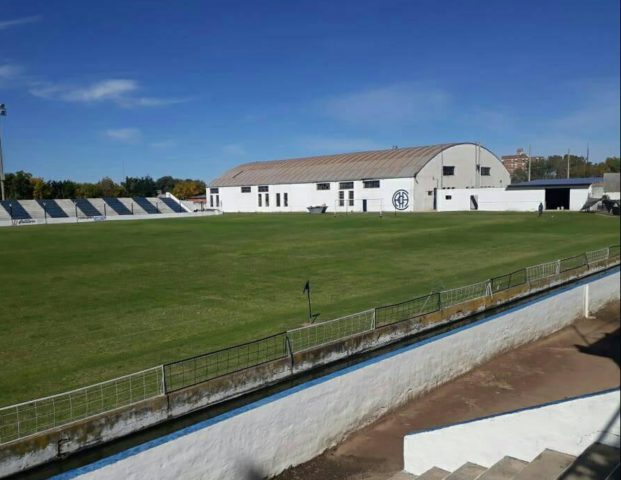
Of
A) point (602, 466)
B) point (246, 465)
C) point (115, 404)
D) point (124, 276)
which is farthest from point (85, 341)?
point (602, 466)

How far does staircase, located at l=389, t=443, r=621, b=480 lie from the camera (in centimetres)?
271

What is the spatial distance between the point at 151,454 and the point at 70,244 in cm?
2543

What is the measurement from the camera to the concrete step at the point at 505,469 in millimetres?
4965

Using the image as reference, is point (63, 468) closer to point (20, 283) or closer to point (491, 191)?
point (20, 283)

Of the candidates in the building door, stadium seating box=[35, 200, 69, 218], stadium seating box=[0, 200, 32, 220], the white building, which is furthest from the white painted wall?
stadium seating box=[0, 200, 32, 220]

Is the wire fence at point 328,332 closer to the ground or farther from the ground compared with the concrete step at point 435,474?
farther from the ground

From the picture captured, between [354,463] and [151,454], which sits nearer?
[151,454]

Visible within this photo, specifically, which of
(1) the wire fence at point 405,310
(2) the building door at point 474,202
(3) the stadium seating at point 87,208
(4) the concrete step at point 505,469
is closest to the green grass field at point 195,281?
(1) the wire fence at point 405,310

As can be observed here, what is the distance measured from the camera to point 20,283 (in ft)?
55.9

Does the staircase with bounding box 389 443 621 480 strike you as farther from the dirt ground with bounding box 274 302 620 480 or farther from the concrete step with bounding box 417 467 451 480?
the dirt ground with bounding box 274 302 620 480

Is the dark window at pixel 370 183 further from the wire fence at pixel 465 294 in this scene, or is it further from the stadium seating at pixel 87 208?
the wire fence at pixel 465 294

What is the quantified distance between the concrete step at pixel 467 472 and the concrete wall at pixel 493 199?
46.1 meters

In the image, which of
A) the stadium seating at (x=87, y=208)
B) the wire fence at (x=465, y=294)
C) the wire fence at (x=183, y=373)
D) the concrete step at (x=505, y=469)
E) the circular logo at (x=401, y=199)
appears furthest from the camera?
the stadium seating at (x=87, y=208)

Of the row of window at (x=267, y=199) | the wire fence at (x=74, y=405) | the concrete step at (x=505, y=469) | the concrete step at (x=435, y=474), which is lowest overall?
the concrete step at (x=435, y=474)
